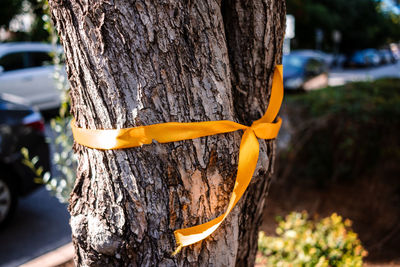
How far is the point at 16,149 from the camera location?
3.89 meters

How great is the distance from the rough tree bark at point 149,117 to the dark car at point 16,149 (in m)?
2.68

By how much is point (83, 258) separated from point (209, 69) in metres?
0.87

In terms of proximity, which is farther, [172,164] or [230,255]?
[230,255]

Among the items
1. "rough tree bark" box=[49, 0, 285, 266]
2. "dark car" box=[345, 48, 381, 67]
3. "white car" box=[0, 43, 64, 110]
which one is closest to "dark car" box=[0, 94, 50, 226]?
"rough tree bark" box=[49, 0, 285, 266]

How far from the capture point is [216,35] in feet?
4.46

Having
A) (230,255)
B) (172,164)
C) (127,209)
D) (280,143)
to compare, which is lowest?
(280,143)

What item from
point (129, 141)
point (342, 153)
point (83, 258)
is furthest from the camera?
point (342, 153)

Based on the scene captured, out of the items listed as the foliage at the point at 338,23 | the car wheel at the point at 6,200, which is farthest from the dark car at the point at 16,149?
the foliage at the point at 338,23

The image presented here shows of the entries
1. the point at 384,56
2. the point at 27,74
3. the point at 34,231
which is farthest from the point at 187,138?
the point at 384,56

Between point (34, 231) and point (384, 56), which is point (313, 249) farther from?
point (384, 56)

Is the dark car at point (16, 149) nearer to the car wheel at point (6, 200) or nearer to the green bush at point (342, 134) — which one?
the car wheel at point (6, 200)

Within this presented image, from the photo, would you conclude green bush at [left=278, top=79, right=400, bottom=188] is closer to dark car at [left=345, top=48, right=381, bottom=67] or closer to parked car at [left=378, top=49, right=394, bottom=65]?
dark car at [left=345, top=48, right=381, bottom=67]

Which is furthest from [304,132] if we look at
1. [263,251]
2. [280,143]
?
[263,251]

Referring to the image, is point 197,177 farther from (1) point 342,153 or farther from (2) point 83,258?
(1) point 342,153
